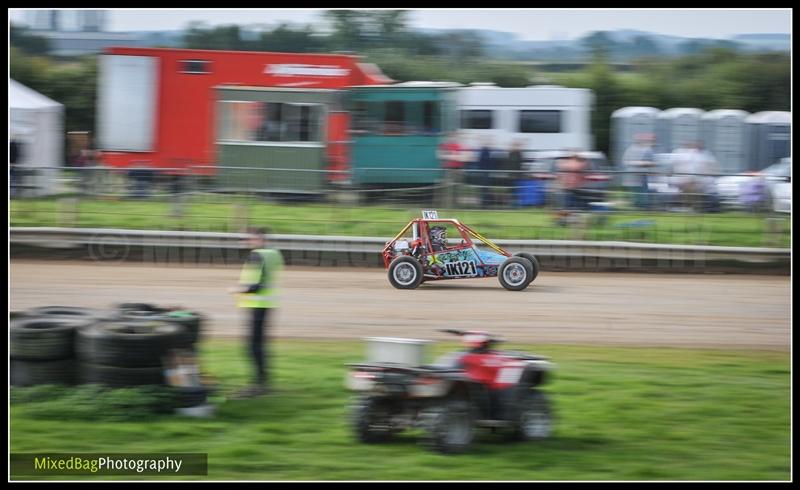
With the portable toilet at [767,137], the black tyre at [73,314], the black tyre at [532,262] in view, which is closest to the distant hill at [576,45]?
the portable toilet at [767,137]

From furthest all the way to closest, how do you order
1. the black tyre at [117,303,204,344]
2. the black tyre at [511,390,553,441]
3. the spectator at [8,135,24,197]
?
the spectator at [8,135,24,197] < the black tyre at [117,303,204,344] < the black tyre at [511,390,553,441]

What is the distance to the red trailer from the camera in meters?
19.5

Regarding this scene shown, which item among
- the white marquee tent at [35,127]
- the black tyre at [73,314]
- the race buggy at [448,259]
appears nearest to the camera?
the black tyre at [73,314]

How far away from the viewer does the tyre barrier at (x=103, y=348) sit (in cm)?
914

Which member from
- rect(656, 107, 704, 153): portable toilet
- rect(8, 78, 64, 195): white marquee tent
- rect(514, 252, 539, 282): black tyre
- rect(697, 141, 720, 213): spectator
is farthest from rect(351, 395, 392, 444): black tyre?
rect(656, 107, 704, 153): portable toilet

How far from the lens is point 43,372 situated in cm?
938

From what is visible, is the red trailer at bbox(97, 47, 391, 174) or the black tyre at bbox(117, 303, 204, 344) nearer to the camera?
the black tyre at bbox(117, 303, 204, 344)

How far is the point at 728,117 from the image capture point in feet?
74.0

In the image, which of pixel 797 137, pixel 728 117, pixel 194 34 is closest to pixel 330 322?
pixel 797 137

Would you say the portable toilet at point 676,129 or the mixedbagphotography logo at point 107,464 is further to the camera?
the portable toilet at point 676,129

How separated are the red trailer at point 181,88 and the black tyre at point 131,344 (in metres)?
10.2

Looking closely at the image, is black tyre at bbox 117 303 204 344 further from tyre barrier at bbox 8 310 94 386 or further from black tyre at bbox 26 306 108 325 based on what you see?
tyre barrier at bbox 8 310 94 386

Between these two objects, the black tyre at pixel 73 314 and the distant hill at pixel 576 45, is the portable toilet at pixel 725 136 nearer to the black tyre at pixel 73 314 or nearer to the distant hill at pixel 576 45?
the distant hill at pixel 576 45

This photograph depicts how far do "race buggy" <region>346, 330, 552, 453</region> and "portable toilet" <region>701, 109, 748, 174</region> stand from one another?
49.3 ft
